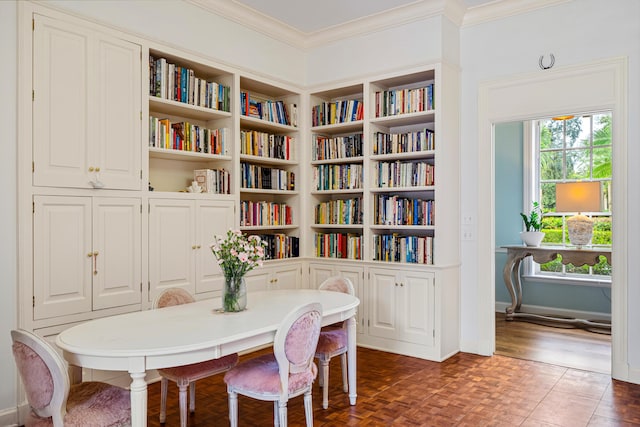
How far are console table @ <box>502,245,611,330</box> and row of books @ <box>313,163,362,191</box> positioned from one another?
2318mm

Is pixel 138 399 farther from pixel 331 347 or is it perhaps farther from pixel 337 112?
pixel 337 112

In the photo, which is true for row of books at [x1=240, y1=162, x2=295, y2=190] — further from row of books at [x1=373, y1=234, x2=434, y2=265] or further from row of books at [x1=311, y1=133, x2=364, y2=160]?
row of books at [x1=373, y1=234, x2=434, y2=265]

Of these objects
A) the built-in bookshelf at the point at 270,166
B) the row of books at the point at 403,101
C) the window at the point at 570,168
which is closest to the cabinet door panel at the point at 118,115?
the built-in bookshelf at the point at 270,166

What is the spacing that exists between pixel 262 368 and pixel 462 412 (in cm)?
142

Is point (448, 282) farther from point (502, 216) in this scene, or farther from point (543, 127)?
point (543, 127)

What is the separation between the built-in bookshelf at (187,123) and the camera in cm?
375

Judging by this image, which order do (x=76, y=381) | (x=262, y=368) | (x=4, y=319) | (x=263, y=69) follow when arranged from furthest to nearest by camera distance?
(x=263, y=69) < (x=4, y=319) < (x=262, y=368) < (x=76, y=381)

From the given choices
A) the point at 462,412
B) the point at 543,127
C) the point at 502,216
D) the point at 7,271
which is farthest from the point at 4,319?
the point at 543,127

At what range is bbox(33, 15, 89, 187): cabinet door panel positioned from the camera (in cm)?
299

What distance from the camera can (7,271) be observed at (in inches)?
113

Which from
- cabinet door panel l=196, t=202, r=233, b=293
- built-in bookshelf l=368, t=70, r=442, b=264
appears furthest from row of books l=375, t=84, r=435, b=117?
cabinet door panel l=196, t=202, r=233, b=293

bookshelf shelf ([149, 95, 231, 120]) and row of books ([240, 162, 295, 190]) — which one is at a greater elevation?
bookshelf shelf ([149, 95, 231, 120])

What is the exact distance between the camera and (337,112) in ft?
16.2

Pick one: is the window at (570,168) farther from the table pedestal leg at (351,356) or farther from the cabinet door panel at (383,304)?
the table pedestal leg at (351,356)
